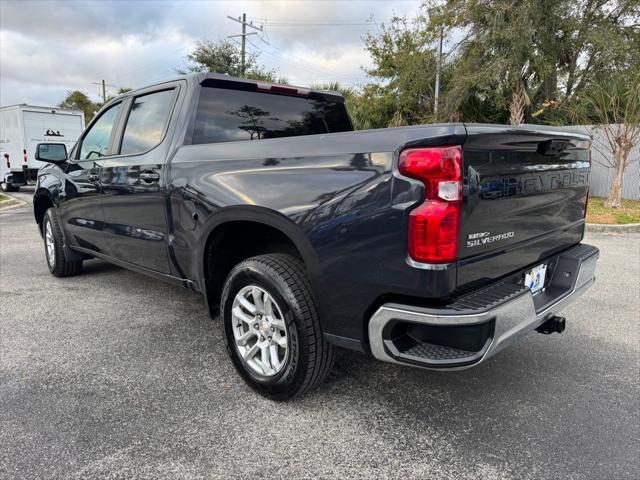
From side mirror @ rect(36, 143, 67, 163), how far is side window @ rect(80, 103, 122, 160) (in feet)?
0.95

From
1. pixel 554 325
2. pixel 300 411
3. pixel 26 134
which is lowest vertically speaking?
pixel 300 411

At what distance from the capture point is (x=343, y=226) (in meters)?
2.24

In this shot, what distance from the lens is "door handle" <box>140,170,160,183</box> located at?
334 cm

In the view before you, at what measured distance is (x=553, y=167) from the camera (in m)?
2.66

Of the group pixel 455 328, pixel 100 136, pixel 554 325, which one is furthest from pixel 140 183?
pixel 554 325

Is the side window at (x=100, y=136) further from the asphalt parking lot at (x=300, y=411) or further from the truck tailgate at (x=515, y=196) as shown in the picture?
the truck tailgate at (x=515, y=196)

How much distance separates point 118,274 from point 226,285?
10.5ft

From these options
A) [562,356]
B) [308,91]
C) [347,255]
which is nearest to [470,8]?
[308,91]

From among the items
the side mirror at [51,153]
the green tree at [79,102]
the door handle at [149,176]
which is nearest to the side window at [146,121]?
the door handle at [149,176]

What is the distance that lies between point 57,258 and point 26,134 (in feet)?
46.5

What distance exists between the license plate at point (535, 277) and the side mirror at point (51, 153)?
4429 millimetres

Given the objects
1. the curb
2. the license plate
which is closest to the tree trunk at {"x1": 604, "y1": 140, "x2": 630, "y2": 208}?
the curb

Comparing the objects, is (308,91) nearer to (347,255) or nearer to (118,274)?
(347,255)

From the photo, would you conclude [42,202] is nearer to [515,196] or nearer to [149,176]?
[149,176]
